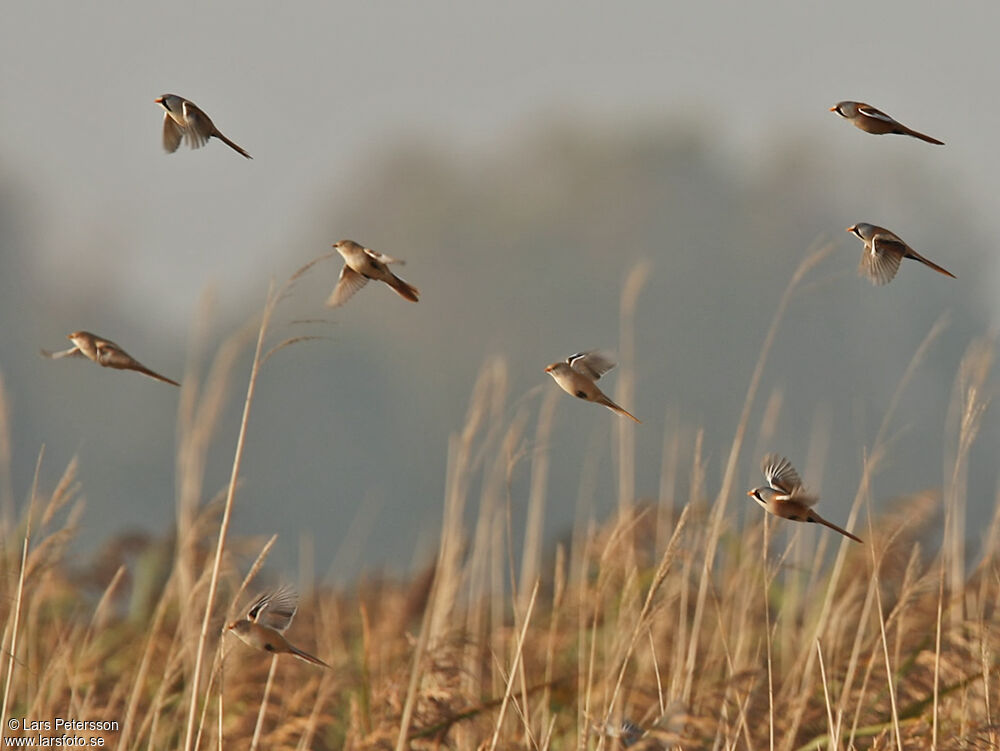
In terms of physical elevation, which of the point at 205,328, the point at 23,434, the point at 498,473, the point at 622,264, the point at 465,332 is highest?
the point at 622,264

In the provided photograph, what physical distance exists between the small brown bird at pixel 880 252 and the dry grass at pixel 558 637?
37 centimetres

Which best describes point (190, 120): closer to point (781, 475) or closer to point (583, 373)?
point (583, 373)

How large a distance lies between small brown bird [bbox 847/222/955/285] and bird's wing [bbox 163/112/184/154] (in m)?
0.81

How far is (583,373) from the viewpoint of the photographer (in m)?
1.39

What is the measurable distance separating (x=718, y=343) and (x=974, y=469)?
5.61 meters

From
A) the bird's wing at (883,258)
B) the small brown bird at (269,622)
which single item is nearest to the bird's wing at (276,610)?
the small brown bird at (269,622)

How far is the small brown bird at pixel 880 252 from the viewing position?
4.09ft

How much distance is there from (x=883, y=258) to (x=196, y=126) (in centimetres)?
77

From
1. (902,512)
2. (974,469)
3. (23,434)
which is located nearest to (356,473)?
(23,434)

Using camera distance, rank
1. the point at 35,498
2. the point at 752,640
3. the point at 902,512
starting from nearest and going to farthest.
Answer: the point at 35,498 → the point at 752,640 → the point at 902,512

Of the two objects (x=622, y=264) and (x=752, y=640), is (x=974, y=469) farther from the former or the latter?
(x=752, y=640)

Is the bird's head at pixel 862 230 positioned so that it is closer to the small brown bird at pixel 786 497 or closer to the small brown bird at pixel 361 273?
the small brown bird at pixel 786 497

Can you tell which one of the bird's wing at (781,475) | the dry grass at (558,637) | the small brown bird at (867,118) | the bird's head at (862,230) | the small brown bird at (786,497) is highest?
the small brown bird at (867,118)

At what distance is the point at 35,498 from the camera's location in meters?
1.79
